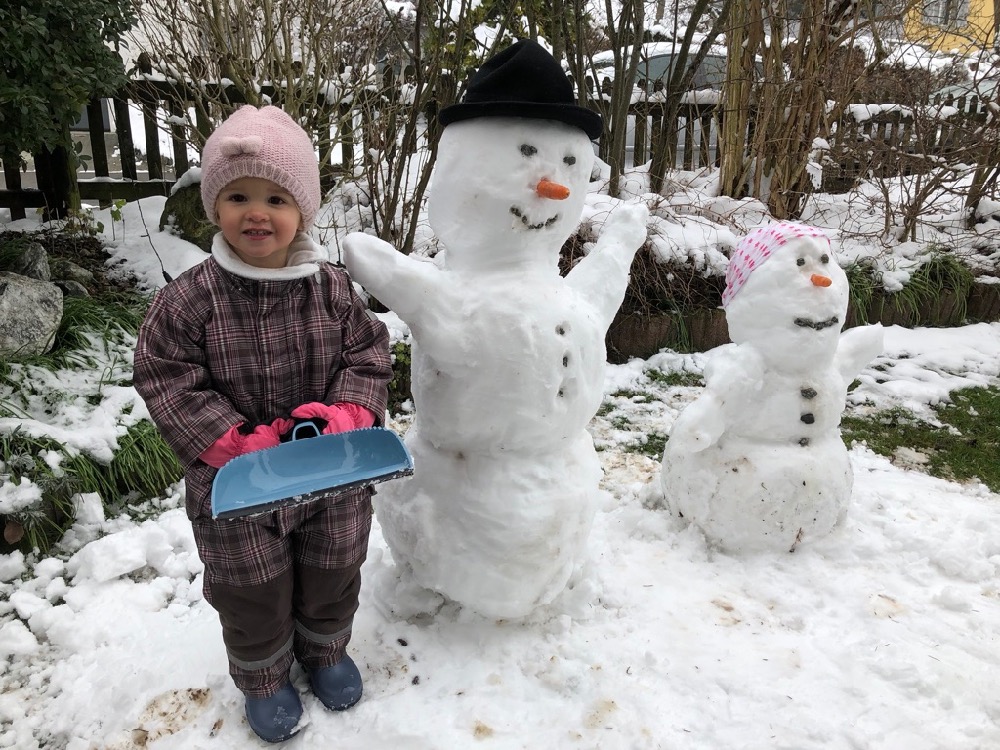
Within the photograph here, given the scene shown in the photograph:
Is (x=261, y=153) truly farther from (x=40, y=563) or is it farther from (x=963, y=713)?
(x=963, y=713)

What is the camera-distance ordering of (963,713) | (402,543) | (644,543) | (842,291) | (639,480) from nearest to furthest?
(963,713) < (402,543) < (842,291) < (644,543) < (639,480)

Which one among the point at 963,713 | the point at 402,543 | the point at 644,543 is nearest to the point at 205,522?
the point at 402,543

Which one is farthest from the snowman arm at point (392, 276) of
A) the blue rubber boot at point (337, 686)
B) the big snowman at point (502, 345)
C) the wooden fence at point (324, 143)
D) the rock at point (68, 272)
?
the wooden fence at point (324, 143)

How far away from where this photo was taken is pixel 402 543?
198 centimetres

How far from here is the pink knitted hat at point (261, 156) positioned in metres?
1.43

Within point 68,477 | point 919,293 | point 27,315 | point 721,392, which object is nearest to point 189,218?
point 27,315

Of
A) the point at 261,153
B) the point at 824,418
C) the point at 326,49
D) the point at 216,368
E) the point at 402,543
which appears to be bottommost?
the point at 402,543

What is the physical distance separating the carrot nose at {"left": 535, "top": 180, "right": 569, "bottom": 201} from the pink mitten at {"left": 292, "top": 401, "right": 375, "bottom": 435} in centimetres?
72

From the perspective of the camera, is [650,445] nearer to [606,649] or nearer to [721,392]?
[721,392]

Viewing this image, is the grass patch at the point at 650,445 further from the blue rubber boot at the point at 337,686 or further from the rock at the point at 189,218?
the rock at the point at 189,218

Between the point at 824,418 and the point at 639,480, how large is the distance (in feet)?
3.10

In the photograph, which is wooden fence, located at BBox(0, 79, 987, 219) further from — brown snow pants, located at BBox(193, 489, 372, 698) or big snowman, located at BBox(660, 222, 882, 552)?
brown snow pants, located at BBox(193, 489, 372, 698)

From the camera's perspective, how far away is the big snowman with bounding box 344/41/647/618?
1.69 m

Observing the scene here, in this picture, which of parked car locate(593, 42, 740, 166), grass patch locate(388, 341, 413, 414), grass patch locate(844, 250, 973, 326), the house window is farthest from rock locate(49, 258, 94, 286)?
the house window
